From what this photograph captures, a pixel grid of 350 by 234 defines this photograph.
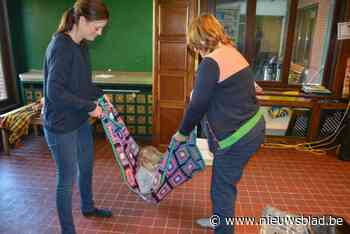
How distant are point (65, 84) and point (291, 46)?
280 cm

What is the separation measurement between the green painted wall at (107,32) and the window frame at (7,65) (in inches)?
4.7

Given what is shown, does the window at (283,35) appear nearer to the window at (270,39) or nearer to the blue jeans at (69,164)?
the window at (270,39)

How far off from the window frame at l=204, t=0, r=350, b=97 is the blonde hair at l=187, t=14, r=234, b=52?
79.7 inches

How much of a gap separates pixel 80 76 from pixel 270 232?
1568 millimetres

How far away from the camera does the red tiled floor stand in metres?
2.04

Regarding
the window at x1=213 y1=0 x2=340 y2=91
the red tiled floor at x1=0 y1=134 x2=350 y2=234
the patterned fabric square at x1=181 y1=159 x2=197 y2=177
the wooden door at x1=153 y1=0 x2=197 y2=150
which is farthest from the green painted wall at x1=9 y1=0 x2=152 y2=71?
the patterned fabric square at x1=181 y1=159 x2=197 y2=177

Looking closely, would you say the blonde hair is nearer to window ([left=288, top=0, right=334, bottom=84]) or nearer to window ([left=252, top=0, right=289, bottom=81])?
window ([left=252, top=0, right=289, bottom=81])

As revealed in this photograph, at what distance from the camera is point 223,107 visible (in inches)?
58.3

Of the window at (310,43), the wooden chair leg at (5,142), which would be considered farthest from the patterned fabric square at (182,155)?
the window at (310,43)

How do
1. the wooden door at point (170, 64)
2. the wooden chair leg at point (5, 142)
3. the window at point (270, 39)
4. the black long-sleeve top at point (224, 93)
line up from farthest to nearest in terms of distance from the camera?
the window at point (270, 39) → the wooden chair leg at point (5, 142) → the wooden door at point (170, 64) → the black long-sleeve top at point (224, 93)

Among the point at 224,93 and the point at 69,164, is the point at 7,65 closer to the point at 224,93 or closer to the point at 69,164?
the point at 69,164

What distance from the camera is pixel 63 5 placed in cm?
369

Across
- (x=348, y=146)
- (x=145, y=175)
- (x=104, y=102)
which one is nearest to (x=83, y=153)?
(x=104, y=102)

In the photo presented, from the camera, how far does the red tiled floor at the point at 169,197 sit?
2.04 meters
